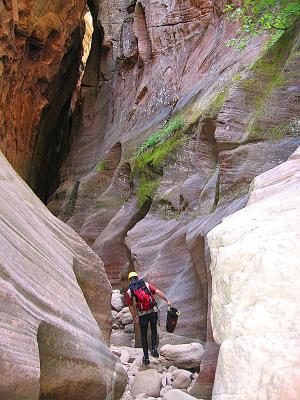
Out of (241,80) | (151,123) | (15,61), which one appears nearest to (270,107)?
(241,80)

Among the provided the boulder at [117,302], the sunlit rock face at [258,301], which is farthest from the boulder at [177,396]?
the boulder at [117,302]

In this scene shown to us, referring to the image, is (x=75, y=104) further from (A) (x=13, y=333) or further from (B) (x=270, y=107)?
(A) (x=13, y=333)

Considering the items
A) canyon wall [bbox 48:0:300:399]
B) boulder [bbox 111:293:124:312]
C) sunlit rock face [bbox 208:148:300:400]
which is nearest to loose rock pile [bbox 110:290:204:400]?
canyon wall [bbox 48:0:300:399]

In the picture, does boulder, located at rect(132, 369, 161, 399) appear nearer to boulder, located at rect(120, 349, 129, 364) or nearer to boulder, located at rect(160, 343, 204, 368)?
boulder, located at rect(160, 343, 204, 368)

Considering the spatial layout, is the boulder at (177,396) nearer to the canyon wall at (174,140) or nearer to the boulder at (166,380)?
the canyon wall at (174,140)

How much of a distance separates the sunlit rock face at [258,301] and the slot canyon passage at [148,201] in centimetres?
1

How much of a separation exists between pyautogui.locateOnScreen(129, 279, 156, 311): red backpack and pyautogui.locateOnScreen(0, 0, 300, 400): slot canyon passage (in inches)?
31.2

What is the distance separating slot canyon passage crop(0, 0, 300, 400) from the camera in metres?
4.14

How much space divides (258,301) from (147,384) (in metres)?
3.97

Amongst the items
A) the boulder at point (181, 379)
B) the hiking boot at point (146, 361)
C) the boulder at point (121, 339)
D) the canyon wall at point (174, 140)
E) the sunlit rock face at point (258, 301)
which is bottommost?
the boulder at point (121, 339)

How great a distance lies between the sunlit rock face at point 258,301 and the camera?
3490 millimetres

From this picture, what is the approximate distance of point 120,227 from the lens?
16.3 m

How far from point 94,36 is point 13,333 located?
2689 centimetres

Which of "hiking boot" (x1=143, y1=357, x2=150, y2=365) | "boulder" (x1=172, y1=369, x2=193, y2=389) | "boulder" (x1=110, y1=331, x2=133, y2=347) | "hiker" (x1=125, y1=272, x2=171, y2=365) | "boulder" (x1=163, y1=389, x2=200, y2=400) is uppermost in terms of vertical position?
"hiker" (x1=125, y1=272, x2=171, y2=365)
